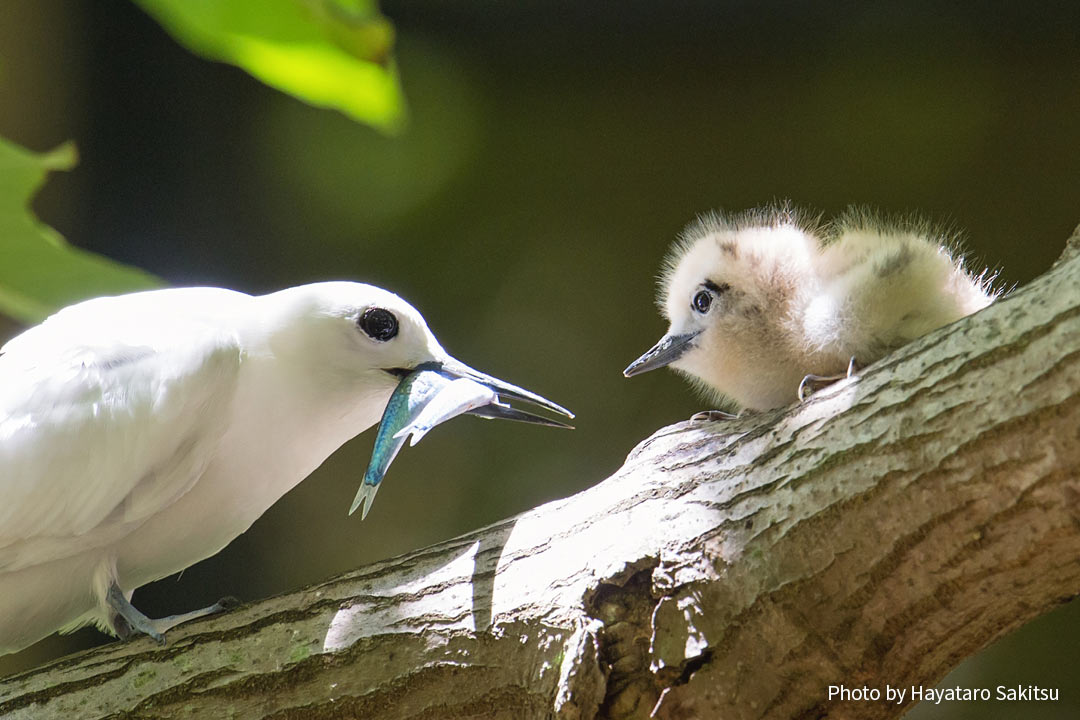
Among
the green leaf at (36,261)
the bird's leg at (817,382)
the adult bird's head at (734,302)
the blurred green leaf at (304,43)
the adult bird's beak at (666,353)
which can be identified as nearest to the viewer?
the blurred green leaf at (304,43)

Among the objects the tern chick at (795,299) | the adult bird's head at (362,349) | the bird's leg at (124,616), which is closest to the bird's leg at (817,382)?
the tern chick at (795,299)

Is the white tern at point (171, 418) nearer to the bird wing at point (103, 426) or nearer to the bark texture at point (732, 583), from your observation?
the bird wing at point (103, 426)

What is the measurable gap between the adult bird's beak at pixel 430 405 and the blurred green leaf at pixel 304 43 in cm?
54

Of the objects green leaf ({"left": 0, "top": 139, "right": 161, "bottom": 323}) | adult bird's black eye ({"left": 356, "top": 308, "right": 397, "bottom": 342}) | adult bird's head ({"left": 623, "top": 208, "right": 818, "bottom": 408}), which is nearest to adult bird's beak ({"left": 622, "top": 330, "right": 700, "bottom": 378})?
adult bird's head ({"left": 623, "top": 208, "right": 818, "bottom": 408})

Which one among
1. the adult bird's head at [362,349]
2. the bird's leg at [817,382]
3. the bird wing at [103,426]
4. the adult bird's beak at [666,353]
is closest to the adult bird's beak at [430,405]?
the adult bird's head at [362,349]

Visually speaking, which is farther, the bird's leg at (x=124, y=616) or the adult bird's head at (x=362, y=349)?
the adult bird's head at (x=362, y=349)

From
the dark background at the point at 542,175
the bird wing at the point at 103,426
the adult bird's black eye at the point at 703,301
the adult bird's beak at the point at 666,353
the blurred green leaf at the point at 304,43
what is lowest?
the bird wing at the point at 103,426

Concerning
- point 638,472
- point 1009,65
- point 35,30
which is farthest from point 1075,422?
point 35,30

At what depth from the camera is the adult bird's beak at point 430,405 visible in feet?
4.83

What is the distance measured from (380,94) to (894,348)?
73 centimetres

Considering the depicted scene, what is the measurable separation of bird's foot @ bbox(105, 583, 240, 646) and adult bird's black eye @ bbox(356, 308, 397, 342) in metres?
0.47

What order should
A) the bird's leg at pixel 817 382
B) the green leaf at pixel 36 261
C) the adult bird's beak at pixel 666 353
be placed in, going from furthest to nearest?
the adult bird's beak at pixel 666 353, the bird's leg at pixel 817 382, the green leaf at pixel 36 261

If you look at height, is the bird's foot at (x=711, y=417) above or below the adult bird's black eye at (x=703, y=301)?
below

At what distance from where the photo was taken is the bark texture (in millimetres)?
1005
